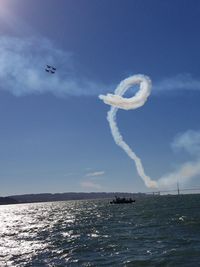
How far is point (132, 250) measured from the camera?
47344 millimetres

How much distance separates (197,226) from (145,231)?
358 inches

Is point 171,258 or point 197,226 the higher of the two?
point 197,226

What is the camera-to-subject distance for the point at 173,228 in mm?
68438

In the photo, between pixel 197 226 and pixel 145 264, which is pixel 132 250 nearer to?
pixel 145 264

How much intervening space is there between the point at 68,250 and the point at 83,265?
33.4ft

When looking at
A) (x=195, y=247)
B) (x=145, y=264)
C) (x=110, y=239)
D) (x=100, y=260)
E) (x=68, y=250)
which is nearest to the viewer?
(x=145, y=264)

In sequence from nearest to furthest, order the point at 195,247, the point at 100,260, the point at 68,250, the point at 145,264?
the point at 145,264
the point at 100,260
the point at 195,247
the point at 68,250

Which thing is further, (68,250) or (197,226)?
(197,226)

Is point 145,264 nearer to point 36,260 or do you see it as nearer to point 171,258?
point 171,258

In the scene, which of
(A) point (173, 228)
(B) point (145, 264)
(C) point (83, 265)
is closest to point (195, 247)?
(B) point (145, 264)

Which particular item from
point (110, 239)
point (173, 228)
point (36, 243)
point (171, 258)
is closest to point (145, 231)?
point (173, 228)

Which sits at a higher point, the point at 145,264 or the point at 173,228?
the point at 173,228

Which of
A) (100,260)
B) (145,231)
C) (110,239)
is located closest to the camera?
(100,260)

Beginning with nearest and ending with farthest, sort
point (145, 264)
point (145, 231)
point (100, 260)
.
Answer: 1. point (145, 264)
2. point (100, 260)
3. point (145, 231)
